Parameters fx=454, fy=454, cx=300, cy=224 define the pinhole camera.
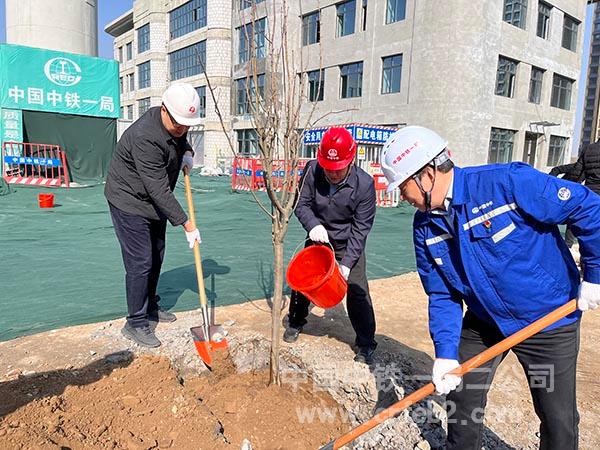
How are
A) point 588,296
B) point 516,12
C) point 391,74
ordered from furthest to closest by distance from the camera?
1. point 391,74
2. point 516,12
3. point 588,296

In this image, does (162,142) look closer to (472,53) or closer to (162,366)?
(162,366)

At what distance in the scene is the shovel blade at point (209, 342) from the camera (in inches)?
124

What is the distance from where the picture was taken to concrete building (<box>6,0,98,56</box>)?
66.5ft

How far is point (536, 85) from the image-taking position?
74.9ft

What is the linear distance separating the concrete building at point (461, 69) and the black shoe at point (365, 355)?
13.2m

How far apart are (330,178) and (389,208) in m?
9.96

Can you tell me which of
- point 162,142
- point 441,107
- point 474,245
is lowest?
point 474,245

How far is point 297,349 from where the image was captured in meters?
3.46

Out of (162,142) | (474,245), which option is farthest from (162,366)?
(474,245)

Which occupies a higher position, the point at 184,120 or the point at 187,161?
the point at 184,120

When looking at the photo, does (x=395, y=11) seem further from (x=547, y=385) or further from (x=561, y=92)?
(x=547, y=385)

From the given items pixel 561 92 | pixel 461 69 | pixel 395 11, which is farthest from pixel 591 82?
pixel 461 69

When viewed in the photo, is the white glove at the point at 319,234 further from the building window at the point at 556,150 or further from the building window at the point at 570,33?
the building window at the point at 570,33

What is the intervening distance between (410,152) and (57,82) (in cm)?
1703
